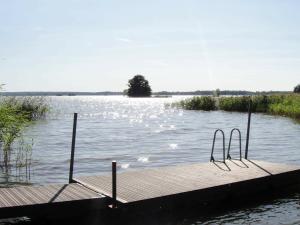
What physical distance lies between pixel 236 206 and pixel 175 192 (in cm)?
243

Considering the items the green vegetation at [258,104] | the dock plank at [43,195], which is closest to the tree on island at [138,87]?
the green vegetation at [258,104]

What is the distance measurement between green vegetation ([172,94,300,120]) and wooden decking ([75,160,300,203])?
32.6m

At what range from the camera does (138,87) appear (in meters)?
142

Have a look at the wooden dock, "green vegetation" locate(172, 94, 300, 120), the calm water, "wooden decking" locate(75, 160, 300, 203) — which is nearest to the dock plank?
the wooden dock

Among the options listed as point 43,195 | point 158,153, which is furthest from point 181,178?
point 158,153

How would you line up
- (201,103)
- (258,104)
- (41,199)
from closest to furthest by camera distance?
A: (41,199) < (258,104) < (201,103)

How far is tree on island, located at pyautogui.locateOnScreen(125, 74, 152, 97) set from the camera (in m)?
139

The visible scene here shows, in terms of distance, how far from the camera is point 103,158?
867 inches

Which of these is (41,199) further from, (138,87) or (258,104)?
(138,87)

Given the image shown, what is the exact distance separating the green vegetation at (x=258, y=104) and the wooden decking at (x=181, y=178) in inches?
1285

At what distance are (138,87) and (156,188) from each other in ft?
429

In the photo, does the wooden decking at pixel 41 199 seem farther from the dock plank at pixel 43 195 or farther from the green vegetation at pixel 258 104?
the green vegetation at pixel 258 104

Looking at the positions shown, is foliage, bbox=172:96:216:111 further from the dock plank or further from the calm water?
the dock plank

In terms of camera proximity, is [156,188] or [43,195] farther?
[156,188]
